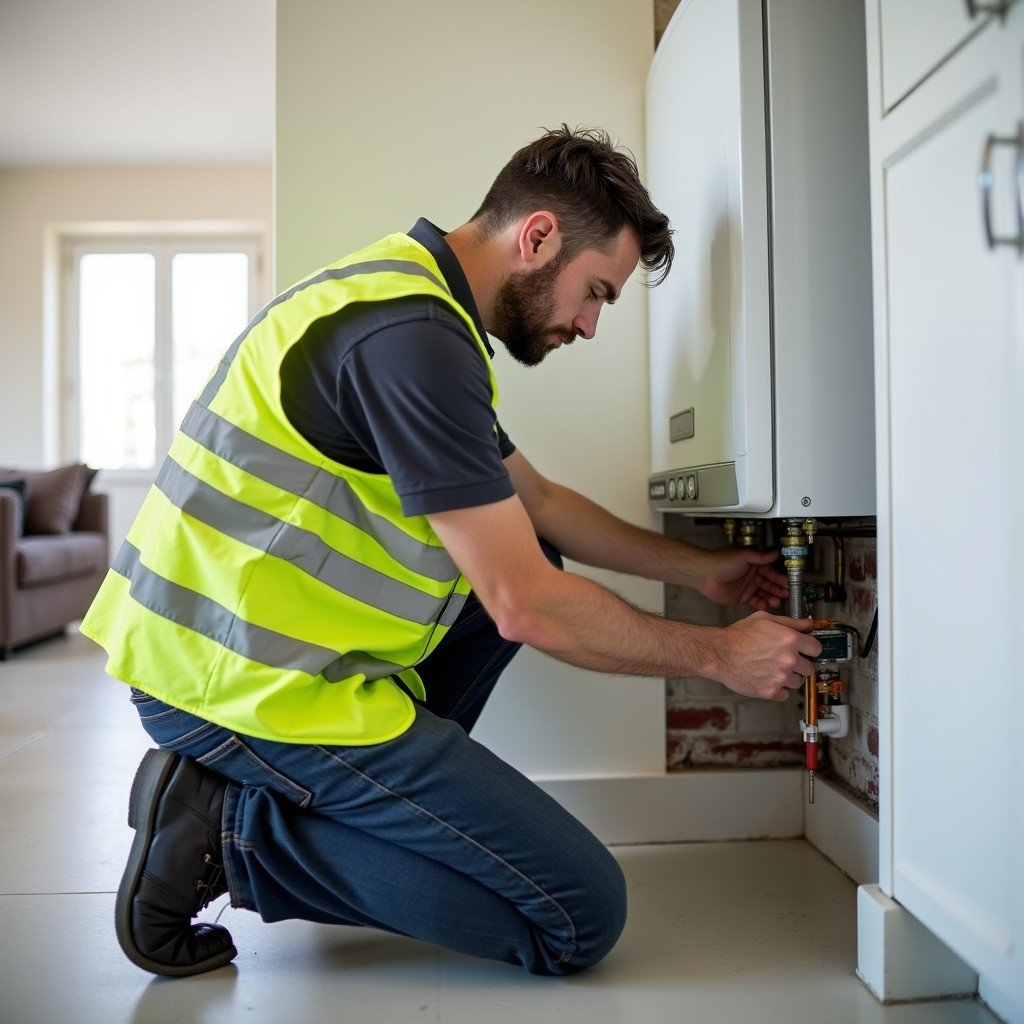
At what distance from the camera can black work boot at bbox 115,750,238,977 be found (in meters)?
1.34

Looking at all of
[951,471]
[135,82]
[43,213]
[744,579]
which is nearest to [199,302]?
[43,213]

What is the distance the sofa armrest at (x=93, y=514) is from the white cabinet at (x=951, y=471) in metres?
5.23

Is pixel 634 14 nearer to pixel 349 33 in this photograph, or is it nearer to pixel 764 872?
pixel 349 33

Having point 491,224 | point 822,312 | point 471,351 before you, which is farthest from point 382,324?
point 822,312

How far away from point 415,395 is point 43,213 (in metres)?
6.73

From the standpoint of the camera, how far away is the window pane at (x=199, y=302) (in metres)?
7.15

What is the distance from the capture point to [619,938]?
4.95 feet

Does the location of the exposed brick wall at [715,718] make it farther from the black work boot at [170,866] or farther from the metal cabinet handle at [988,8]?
the metal cabinet handle at [988,8]

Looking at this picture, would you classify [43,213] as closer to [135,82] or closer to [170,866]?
[135,82]

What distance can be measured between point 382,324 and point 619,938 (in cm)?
93

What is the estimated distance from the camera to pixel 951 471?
1.11 metres

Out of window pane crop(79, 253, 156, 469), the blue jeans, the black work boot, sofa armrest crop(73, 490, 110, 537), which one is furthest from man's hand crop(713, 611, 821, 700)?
window pane crop(79, 253, 156, 469)

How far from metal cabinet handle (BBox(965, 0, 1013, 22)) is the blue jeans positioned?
1.00m

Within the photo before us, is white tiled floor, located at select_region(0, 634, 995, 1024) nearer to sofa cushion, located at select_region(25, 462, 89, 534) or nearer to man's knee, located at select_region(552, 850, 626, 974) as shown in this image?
man's knee, located at select_region(552, 850, 626, 974)
